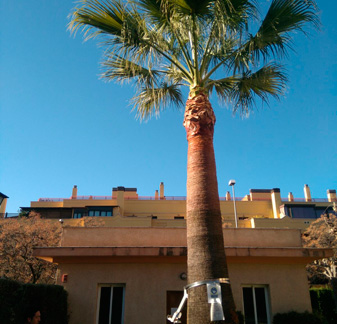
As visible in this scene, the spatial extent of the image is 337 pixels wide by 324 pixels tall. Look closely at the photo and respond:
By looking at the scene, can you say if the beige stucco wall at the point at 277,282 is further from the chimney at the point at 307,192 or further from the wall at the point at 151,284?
the chimney at the point at 307,192

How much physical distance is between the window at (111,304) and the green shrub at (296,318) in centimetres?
492

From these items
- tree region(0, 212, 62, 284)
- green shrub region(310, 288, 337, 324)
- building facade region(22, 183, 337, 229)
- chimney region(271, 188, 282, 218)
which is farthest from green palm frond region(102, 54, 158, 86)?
chimney region(271, 188, 282, 218)

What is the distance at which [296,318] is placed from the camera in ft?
35.5

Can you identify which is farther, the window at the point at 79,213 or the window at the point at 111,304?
the window at the point at 79,213

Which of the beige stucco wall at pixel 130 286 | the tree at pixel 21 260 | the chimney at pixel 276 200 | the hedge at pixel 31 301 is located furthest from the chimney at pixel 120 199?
the hedge at pixel 31 301

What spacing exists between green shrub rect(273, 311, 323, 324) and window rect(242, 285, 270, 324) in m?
0.42

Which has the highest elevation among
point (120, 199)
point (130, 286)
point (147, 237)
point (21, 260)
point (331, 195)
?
point (331, 195)

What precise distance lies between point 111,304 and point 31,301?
2804mm

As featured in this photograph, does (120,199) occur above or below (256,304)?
above

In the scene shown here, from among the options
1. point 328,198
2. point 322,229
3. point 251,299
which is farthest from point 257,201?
point 251,299

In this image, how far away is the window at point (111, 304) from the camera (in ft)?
36.3

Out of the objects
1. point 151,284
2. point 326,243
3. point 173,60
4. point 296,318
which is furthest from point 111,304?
point 326,243

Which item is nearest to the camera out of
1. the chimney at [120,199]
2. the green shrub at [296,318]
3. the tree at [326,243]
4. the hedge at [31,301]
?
the hedge at [31,301]

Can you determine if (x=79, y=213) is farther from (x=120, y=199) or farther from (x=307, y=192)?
(x=307, y=192)
